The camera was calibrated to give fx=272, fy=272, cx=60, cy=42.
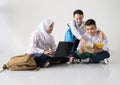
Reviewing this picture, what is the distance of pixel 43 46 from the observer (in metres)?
4.07

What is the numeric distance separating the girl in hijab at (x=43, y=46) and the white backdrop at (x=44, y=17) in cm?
153

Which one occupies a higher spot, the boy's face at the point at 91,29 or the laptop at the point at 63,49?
the boy's face at the point at 91,29

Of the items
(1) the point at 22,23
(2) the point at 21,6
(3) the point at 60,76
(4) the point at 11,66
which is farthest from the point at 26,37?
(3) the point at 60,76

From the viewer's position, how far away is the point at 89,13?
5.53 metres

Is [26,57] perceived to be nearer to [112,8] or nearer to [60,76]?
[60,76]

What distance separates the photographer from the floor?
296cm

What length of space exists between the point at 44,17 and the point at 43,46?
5.49 ft

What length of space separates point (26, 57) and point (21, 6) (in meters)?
2.29

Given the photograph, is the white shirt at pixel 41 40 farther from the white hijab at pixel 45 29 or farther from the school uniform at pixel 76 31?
the school uniform at pixel 76 31

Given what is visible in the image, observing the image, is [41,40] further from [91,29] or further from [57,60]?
[91,29]

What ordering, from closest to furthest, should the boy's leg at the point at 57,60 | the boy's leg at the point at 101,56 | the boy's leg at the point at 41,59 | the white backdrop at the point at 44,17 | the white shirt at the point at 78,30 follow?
the boy's leg at the point at 41,59 < the boy's leg at the point at 57,60 < the boy's leg at the point at 101,56 < the white shirt at the point at 78,30 < the white backdrop at the point at 44,17

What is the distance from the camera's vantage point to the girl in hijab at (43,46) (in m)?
3.71

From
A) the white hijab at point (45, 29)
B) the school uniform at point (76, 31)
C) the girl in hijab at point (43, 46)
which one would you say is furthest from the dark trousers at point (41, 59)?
the school uniform at point (76, 31)

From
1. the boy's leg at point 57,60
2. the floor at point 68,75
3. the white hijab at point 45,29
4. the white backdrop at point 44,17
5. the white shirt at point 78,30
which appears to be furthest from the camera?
the white backdrop at point 44,17
